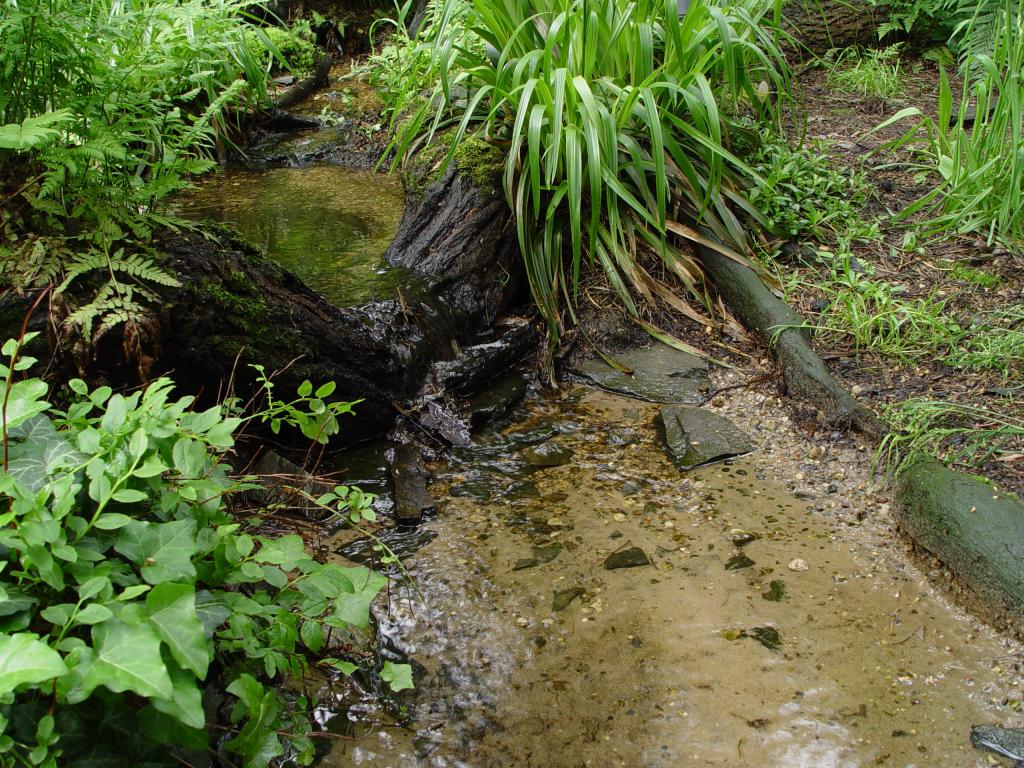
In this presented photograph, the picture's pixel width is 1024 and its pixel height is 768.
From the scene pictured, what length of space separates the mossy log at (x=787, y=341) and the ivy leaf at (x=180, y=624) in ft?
7.79

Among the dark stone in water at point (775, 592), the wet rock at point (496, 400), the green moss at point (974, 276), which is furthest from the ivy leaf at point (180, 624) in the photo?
the green moss at point (974, 276)

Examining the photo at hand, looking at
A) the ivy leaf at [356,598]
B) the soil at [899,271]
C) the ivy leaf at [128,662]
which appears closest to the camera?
the ivy leaf at [128,662]

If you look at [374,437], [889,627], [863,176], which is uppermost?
[863,176]

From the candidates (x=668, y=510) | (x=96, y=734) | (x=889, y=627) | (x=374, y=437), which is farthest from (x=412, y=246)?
(x=96, y=734)

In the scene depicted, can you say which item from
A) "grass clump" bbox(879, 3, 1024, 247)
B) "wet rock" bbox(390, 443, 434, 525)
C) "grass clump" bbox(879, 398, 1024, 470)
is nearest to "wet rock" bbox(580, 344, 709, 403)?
"grass clump" bbox(879, 398, 1024, 470)

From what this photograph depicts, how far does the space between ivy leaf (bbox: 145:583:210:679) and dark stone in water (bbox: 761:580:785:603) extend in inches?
63.3

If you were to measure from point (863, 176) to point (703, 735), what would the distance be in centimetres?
314

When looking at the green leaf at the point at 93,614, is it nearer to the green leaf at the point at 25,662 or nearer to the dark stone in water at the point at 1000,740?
the green leaf at the point at 25,662

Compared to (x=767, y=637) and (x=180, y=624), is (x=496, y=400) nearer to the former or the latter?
(x=767, y=637)

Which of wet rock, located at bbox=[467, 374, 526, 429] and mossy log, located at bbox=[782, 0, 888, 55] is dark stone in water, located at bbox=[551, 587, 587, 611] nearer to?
wet rock, located at bbox=[467, 374, 526, 429]

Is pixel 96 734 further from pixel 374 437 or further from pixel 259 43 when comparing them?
pixel 259 43

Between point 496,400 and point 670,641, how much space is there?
1.44 metres

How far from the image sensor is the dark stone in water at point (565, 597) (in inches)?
90.2

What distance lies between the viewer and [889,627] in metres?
2.17
